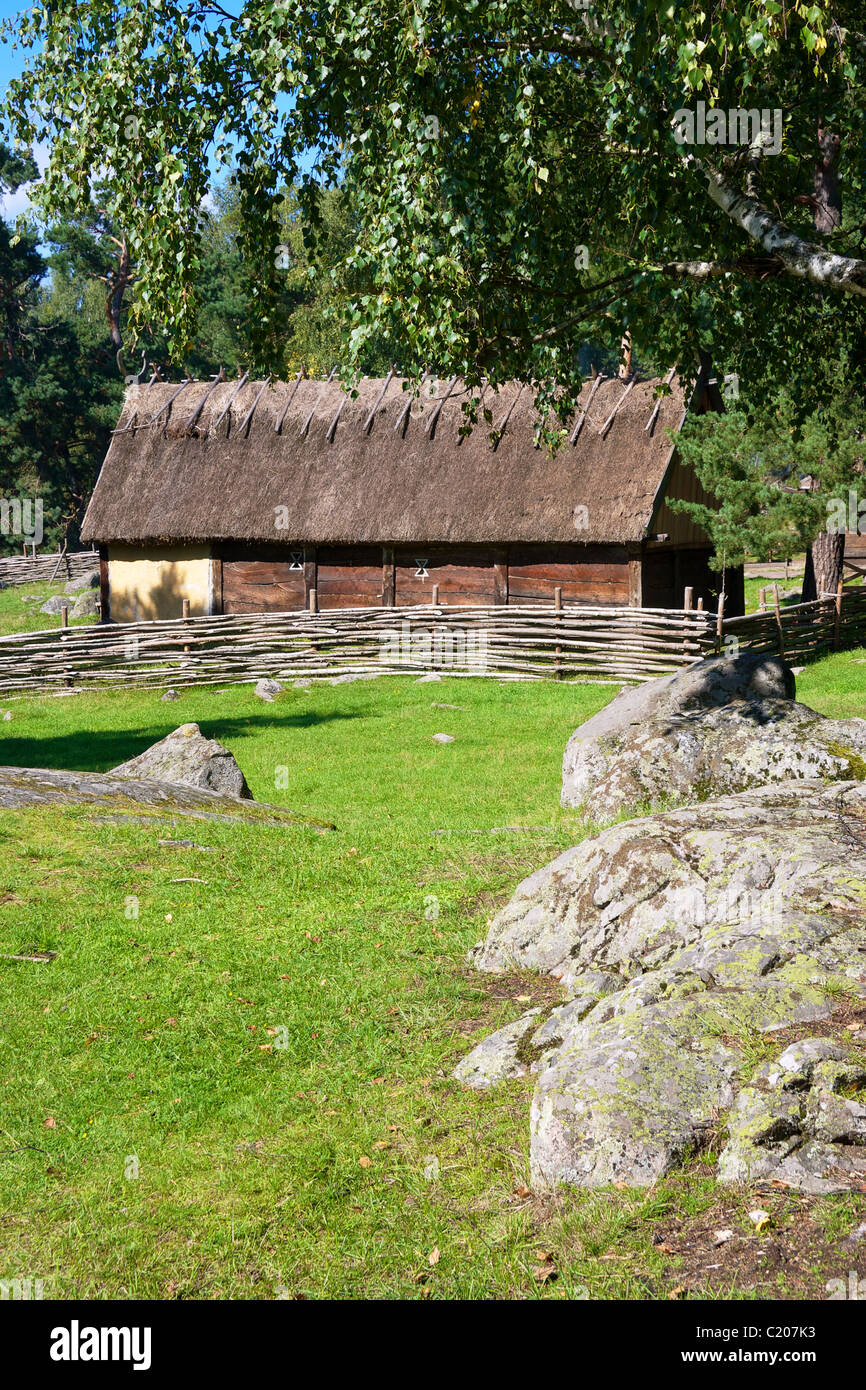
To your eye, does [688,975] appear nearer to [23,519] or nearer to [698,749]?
[698,749]

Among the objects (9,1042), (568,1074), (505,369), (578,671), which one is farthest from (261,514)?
(568,1074)

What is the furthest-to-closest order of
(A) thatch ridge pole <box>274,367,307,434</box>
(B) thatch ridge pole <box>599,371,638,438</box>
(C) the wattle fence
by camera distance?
(A) thatch ridge pole <box>274,367,307,434</box>
(B) thatch ridge pole <box>599,371,638,438</box>
(C) the wattle fence

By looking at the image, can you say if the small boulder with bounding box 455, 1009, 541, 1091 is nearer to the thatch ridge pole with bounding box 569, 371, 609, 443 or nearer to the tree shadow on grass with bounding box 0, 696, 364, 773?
the tree shadow on grass with bounding box 0, 696, 364, 773

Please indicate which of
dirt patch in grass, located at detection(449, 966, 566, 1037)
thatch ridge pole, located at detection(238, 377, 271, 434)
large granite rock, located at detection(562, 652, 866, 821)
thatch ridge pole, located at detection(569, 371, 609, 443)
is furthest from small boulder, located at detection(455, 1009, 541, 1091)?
thatch ridge pole, located at detection(238, 377, 271, 434)

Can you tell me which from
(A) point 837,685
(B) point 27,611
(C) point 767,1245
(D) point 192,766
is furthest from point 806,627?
(B) point 27,611

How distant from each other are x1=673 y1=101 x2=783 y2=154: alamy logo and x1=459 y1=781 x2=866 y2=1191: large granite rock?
4039 mm

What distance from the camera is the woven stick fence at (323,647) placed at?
20.9 m

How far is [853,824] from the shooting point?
20.3 feet

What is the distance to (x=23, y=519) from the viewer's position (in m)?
43.9

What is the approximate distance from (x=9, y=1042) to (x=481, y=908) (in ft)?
9.75

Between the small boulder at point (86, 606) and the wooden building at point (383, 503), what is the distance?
5469mm

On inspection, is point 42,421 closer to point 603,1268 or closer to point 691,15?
point 691,15
